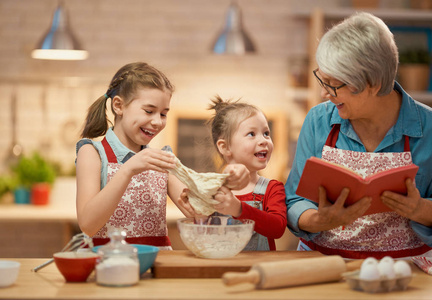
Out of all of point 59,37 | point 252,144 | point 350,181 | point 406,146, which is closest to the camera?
point 350,181

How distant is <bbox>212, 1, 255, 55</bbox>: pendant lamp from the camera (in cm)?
418

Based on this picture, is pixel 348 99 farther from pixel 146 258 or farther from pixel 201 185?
pixel 146 258

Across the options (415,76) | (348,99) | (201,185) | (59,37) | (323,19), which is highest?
(323,19)

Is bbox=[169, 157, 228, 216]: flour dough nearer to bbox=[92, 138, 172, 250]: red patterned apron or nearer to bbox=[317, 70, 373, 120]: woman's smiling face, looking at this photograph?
bbox=[92, 138, 172, 250]: red patterned apron

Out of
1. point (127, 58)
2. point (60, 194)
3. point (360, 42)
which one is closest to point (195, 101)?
point (127, 58)

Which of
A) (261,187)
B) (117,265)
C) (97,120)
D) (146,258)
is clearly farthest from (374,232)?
(97,120)

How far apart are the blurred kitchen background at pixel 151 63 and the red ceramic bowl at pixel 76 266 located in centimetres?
341

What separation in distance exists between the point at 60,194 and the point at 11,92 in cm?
99

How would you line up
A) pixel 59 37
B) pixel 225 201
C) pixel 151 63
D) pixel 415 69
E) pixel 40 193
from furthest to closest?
1. pixel 151 63
2. pixel 415 69
3. pixel 40 193
4. pixel 59 37
5. pixel 225 201

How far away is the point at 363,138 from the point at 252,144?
0.38 m

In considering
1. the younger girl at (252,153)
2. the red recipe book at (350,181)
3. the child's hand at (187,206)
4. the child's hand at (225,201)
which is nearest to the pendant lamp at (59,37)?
the younger girl at (252,153)

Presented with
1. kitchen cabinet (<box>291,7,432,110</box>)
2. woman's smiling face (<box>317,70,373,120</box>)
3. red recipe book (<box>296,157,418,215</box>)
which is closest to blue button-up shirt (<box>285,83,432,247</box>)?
woman's smiling face (<box>317,70,373,120</box>)

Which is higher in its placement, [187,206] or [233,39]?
[233,39]

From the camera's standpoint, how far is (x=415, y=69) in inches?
188
